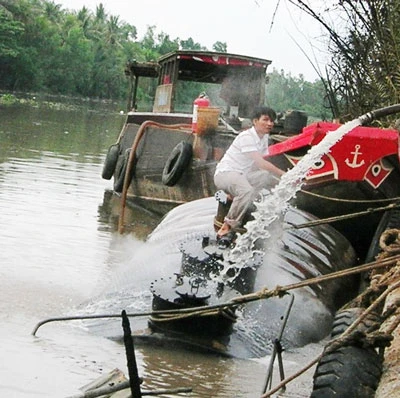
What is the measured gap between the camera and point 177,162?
16266 millimetres

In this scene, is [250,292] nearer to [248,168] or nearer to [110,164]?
[248,168]

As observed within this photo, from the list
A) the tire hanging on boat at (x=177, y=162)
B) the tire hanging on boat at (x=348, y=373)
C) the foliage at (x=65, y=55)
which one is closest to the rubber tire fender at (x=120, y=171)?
the tire hanging on boat at (x=177, y=162)

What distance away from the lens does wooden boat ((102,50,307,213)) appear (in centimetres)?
1631

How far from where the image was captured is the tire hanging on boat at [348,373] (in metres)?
4.07

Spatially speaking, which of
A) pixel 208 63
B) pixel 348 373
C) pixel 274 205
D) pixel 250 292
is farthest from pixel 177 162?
pixel 348 373

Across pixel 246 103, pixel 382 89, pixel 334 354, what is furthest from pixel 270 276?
pixel 246 103

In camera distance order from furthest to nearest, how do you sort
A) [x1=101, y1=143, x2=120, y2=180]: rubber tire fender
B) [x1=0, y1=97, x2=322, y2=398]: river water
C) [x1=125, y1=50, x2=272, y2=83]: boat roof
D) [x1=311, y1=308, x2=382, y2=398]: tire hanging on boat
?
[x1=125, y1=50, x2=272, y2=83]: boat roof, [x1=101, y1=143, x2=120, y2=180]: rubber tire fender, [x1=0, y1=97, x2=322, y2=398]: river water, [x1=311, y1=308, x2=382, y2=398]: tire hanging on boat

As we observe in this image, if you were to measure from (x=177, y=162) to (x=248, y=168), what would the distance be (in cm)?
717

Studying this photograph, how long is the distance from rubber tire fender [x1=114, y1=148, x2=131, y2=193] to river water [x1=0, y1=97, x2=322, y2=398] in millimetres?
307

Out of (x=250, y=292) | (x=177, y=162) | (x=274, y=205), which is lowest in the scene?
(x=250, y=292)

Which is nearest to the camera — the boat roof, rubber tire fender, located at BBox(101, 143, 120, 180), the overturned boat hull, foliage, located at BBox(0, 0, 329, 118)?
the overturned boat hull

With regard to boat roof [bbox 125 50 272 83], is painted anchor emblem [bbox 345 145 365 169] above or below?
below

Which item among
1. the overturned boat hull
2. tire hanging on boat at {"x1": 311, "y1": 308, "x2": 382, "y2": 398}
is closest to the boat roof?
the overturned boat hull

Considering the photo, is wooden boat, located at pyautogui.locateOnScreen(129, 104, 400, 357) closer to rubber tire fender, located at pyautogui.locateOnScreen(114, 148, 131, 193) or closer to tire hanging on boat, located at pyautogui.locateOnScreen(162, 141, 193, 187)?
tire hanging on boat, located at pyautogui.locateOnScreen(162, 141, 193, 187)
